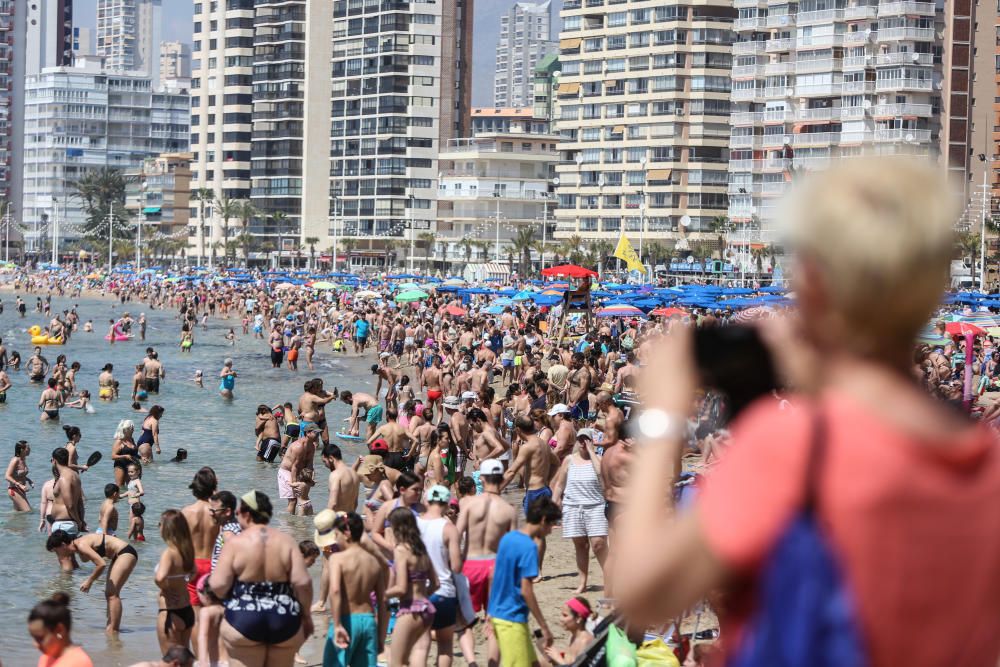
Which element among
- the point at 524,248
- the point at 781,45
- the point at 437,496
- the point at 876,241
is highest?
the point at 781,45

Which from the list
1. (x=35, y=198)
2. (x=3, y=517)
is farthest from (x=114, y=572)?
(x=35, y=198)

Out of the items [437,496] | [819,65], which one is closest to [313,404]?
[437,496]

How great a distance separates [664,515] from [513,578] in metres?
6.40

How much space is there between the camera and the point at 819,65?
246 feet

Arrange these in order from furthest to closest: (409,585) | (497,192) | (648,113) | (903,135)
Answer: (497,192) < (648,113) < (903,135) < (409,585)

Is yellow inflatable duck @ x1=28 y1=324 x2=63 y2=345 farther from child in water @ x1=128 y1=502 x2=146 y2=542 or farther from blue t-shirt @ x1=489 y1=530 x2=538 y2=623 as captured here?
blue t-shirt @ x1=489 y1=530 x2=538 y2=623

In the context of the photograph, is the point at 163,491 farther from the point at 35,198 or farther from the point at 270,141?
the point at 35,198

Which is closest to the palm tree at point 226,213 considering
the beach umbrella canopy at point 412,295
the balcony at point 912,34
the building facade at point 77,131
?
the building facade at point 77,131

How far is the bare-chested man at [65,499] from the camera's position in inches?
550

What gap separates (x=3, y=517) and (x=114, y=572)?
19.8 feet

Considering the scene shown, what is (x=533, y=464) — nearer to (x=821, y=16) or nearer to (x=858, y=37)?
(x=858, y=37)

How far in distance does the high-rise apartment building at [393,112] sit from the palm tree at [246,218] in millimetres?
7083

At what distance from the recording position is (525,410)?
63.0 ft

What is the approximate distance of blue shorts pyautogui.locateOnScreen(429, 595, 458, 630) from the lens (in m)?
8.21
